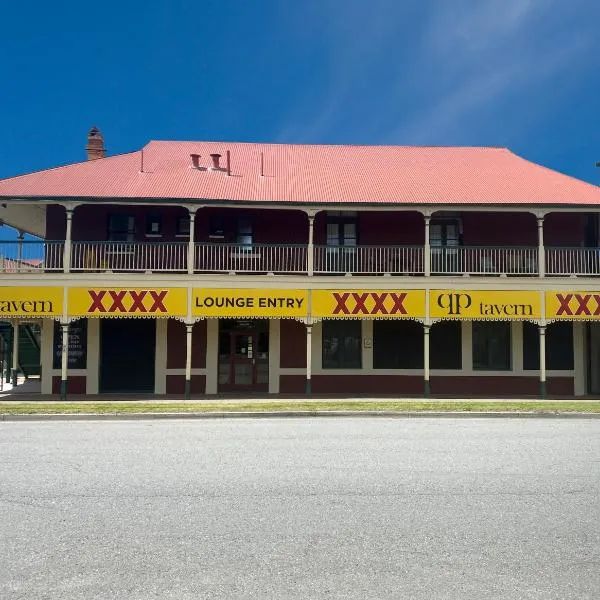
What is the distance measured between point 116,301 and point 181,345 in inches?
110

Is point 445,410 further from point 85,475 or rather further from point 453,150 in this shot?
point 453,150

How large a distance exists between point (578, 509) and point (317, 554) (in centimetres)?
294

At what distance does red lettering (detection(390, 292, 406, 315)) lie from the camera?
61.3 feet

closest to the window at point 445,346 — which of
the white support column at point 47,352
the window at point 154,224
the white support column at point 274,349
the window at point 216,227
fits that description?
the white support column at point 274,349

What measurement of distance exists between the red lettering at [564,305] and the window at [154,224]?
13193 mm

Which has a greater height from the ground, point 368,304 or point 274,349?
point 368,304

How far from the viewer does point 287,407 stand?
1526cm

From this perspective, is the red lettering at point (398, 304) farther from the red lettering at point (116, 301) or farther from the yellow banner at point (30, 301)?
the yellow banner at point (30, 301)

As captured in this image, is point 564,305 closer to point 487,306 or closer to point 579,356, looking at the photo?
point 487,306

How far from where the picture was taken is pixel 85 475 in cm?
754

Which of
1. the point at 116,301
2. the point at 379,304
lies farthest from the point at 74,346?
the point at 379,304

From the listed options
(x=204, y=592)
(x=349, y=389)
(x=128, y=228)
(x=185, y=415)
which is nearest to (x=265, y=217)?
(x=128, y=228)

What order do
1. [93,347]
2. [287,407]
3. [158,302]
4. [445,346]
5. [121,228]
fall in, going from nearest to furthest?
1. [287,407]
2. [158,302]
3. [93,347]
4. [445,346]
5. [121,228]

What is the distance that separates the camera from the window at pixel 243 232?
20828 millimetres
